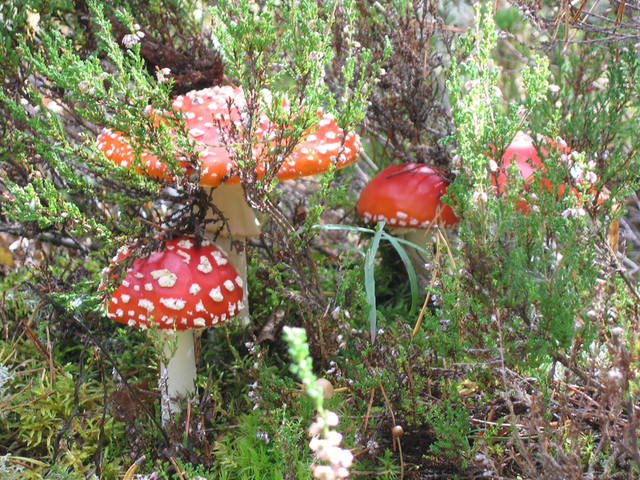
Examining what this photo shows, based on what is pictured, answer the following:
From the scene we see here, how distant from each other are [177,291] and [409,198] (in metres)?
1.35

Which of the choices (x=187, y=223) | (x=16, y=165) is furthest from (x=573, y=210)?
(x=16, y=165)

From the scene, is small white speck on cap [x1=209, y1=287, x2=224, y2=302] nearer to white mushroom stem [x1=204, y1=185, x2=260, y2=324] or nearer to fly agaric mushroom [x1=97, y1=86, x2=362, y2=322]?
fly agaric mushroom [x1=97, y1=86, x2=362, y2=322]

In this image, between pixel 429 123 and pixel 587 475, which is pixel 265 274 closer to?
pixel 429 123

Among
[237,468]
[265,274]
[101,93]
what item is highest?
[101,93]

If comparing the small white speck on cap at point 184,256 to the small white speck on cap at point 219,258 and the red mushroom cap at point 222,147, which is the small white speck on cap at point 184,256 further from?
the red mushroom cap at point 222,147

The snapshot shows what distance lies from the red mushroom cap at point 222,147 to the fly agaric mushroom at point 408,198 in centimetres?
63

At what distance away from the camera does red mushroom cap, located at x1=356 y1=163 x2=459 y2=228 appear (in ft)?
9.96

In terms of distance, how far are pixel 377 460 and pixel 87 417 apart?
1.26 meters

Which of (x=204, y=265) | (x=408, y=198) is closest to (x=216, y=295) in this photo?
(x=204, y=265)

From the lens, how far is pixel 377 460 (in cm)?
218

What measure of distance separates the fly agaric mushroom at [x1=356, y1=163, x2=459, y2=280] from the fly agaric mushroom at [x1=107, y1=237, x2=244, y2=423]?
1.04 metres

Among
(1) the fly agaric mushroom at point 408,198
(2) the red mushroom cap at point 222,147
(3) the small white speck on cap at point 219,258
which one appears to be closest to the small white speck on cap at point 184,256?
(3) the small white speck on cap at point 219,258

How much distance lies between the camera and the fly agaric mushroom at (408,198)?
3035mm

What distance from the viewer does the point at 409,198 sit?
3053mm
